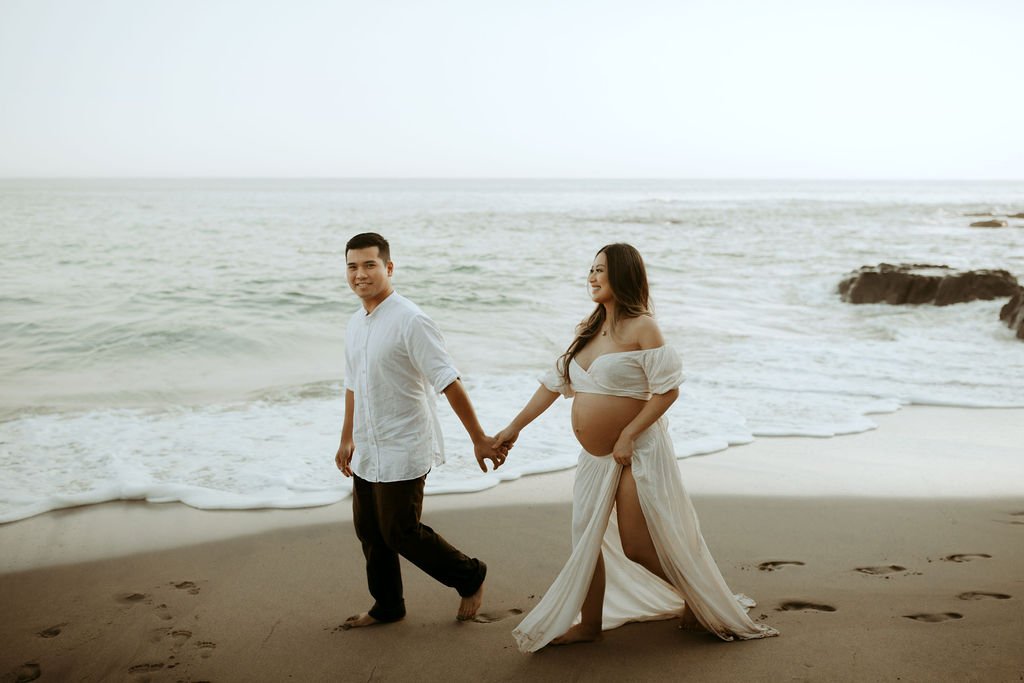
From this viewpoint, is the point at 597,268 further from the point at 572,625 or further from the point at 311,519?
the point at 311,519

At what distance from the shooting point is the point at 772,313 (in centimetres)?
1659

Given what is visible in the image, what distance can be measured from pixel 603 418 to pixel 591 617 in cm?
87

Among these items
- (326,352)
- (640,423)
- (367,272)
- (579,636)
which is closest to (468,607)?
(579,636)

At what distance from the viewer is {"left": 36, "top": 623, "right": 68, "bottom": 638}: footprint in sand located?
382 centimetres

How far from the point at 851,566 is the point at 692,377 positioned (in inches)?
239

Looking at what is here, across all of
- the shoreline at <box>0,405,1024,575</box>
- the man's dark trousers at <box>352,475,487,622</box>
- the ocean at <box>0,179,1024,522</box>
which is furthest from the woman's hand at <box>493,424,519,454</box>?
the ocean at <box>0,179,1024,522</box>

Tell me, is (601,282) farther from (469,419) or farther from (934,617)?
(934,617)

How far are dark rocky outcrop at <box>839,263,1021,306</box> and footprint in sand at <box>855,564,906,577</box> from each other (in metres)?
13.9

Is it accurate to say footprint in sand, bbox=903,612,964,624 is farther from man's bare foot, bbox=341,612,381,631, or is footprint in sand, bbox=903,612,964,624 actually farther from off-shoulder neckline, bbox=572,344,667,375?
man's bare foot, bbox=341,612,381,631

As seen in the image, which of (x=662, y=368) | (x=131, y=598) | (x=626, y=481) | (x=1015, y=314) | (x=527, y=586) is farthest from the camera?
(x=1015, y=314)

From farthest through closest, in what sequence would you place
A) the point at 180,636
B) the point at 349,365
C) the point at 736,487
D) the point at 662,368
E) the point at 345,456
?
1. the point at 736,487
2. the point at 345,456
3. the point at 349,365
4. the point at 180,636
5. the point at 662,368

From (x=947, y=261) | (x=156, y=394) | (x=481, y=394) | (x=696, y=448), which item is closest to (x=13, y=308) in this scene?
(x=156, y=394)

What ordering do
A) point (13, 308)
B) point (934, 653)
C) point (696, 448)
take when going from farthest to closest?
point (13, 308) → point (696, 448) → point (934, 653)

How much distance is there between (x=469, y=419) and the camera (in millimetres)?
3660
